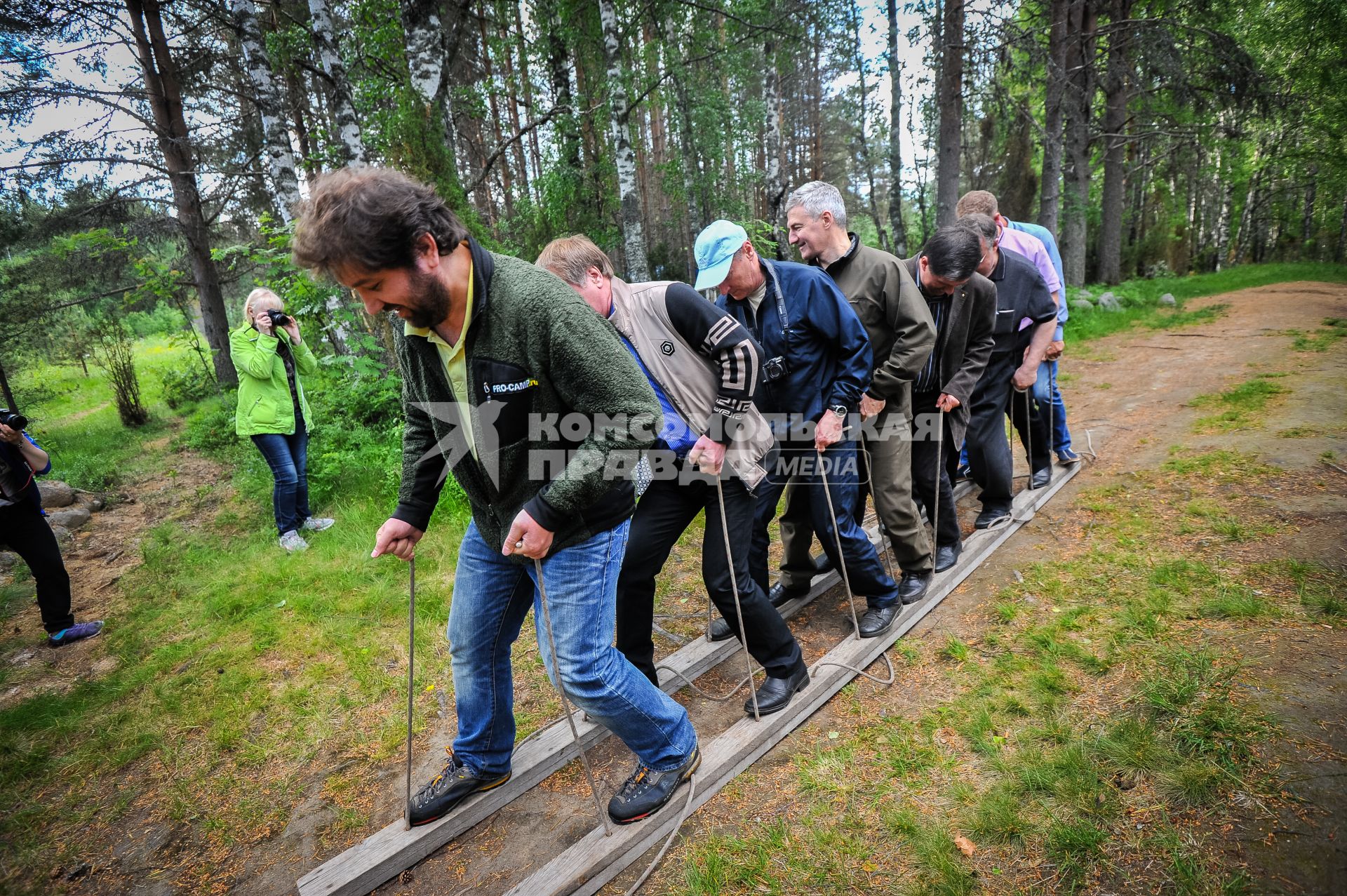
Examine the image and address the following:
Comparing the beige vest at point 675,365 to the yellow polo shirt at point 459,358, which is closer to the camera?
the yellow polo shirt at point 459,358

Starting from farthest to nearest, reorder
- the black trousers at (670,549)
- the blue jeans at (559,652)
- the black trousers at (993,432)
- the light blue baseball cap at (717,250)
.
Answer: the black trousers at (993,432) < the light blue baseball cap at (717,250) < the black trousers at (670,549) < the blue jeans at (559,652)

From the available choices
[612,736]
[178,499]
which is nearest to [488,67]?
[178,499]

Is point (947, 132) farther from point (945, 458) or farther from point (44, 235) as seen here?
point (44, 235)

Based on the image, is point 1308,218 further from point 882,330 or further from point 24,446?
point 24,446

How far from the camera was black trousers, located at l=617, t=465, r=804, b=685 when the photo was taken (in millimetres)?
2701

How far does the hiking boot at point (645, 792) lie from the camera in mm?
2389

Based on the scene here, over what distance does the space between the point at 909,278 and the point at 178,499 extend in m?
8.20

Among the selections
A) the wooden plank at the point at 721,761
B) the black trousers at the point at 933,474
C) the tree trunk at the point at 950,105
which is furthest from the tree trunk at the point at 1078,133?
the wooden plank at the point at 721,761

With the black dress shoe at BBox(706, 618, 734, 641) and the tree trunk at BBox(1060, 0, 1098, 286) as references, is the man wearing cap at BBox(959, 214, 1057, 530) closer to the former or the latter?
the black dress shoe at BBox(706, 618, 734, 641)

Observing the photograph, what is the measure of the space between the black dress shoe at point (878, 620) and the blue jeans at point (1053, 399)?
263cm

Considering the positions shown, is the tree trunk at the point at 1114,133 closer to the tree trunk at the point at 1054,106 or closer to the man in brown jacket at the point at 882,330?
the tree trunk at the point at 1054,106

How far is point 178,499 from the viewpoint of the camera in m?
7.34

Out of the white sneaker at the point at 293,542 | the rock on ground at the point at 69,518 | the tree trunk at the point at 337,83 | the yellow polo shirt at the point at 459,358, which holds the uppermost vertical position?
the tree trunk at the point at 337,83

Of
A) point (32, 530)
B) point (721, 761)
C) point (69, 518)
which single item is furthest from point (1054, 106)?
point (69, 518)
